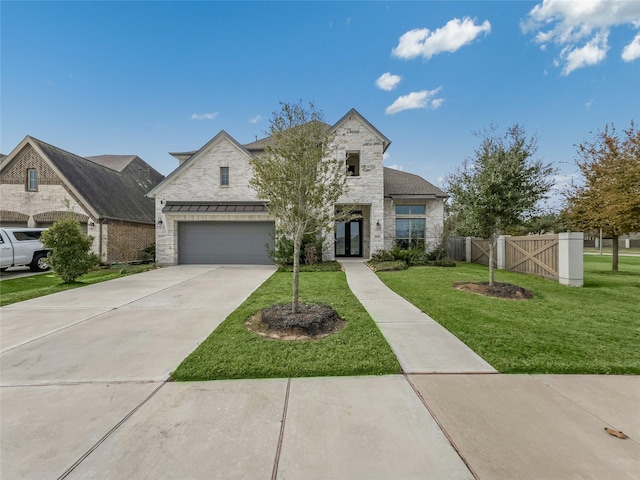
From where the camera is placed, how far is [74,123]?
48.8 ft

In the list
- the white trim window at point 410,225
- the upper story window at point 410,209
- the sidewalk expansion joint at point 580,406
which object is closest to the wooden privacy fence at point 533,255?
the white trim window at point 410,225

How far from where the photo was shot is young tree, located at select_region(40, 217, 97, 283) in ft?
28.6

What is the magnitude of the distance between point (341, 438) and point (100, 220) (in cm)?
1743

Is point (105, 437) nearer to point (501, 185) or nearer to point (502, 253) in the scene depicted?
point (501, 185)

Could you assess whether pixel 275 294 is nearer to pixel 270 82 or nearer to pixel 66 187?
pixel 270 82

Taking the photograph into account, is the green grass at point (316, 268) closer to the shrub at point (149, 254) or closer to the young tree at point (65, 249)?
the young tree at point (65, 249)

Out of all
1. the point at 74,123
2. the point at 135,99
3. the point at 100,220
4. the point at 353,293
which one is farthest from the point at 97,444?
the point at 74,123

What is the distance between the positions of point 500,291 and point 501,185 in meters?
3.06

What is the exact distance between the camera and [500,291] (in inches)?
292

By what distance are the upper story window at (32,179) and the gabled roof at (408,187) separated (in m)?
20.2

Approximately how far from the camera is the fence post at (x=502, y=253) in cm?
1241

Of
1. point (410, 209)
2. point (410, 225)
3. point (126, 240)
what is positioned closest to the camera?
point (126, 240)

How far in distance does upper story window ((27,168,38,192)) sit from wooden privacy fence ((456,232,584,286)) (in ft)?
82.6

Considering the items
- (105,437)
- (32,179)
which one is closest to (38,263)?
(32,179)
